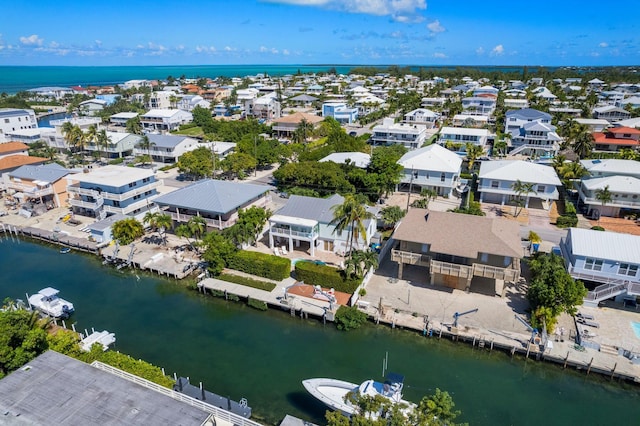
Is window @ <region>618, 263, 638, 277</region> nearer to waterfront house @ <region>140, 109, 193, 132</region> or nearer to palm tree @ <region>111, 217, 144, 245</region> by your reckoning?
palm tree @ <region>111, 217, 144, 245</region>

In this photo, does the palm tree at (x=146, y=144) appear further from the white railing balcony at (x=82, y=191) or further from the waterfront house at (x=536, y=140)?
the waterfront house at (x=536, y=140)

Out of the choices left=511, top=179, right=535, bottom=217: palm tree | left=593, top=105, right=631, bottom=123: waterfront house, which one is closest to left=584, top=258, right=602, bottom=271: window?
left=511, top=179, right=535, bottom=217: palm tree

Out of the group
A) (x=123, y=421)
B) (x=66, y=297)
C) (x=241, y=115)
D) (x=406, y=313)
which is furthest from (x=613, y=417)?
(x=241, y=115)

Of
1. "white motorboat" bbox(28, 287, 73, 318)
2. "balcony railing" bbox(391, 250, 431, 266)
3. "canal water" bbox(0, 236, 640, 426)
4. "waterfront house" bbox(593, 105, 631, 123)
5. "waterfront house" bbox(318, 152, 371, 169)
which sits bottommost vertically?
"canal water" bbox(0, 236, 640, 426)

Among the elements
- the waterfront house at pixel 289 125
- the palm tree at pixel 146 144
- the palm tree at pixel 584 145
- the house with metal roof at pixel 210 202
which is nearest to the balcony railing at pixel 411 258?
the house with metal roof at pixel 210 202

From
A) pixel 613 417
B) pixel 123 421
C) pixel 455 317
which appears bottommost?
pixel 613 417

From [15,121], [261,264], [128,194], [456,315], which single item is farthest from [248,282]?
[15,121]

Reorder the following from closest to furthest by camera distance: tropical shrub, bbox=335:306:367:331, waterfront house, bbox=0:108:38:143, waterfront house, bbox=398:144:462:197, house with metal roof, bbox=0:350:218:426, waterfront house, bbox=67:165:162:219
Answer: house with metal roof, bbox=0:350:218:426, tropical shrub, bbox=335:306:367:331, waterfront house, bbox=67:165:162:219, waterfront house, bbox=398:144:462:197, waterfront house, bbox=0:108:38:143

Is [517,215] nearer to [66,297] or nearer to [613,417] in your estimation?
[613,417]
